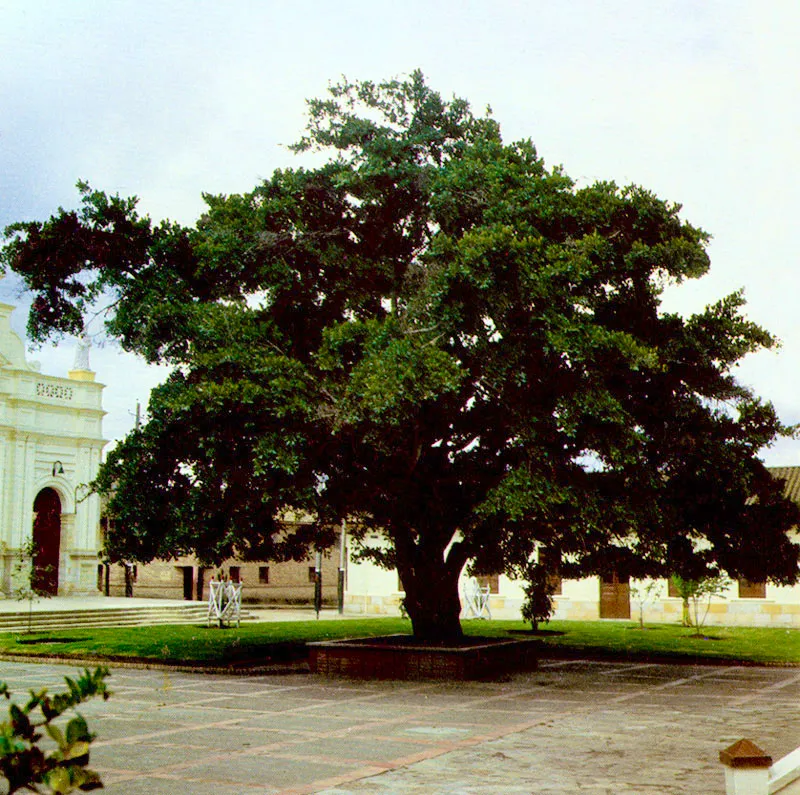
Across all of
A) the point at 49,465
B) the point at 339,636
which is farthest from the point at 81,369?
the point at 339,636

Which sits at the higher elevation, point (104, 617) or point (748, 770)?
point (748, 770)

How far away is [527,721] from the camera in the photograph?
11.4m

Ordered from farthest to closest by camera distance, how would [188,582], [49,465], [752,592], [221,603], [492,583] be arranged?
[188,582] → [492,583] → [49,465] → [752,592] → [221,603]

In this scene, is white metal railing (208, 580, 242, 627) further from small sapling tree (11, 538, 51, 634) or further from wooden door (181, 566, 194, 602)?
wooden door (181, 566, 194, 602)

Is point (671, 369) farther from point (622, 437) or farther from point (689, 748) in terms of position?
point (689, 748)

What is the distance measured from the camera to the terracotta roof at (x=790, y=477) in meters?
33.2

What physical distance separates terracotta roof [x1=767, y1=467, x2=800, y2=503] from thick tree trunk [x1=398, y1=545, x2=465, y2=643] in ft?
61.2

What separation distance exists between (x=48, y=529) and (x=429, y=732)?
96.9ft

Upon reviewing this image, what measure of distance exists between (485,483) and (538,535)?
48.0 inches

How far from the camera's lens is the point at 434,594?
57.4ft

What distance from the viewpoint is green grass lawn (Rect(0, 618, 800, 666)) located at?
63.3 feet

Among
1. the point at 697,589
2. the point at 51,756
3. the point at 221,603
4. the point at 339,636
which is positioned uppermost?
the point at 51,756

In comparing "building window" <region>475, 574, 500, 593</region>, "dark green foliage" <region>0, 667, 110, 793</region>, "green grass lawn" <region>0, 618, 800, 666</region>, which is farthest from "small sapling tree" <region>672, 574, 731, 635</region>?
"dark green foliage" <region>0, 667, 110, 793</region>

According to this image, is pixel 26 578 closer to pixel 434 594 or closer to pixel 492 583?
pixel 492 583
